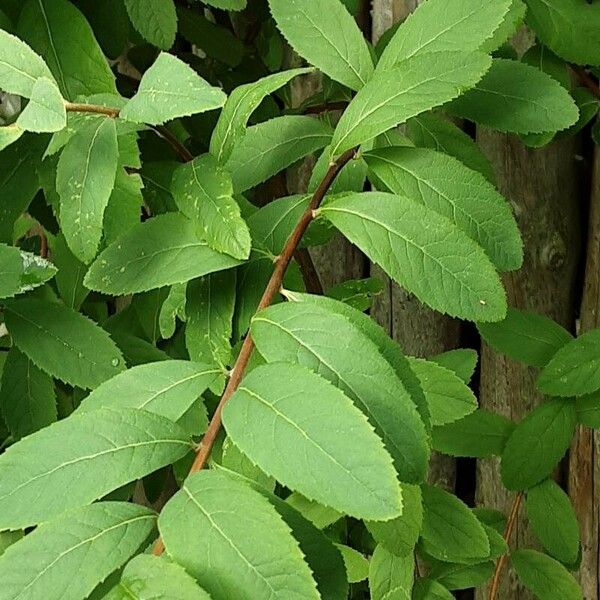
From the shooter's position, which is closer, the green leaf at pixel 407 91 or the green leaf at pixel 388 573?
the green leaf at pixel 407 91

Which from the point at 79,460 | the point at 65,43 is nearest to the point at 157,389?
the point at 79,460

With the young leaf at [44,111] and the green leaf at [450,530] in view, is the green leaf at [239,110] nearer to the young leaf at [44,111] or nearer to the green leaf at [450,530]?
the young leaf at [44,111]

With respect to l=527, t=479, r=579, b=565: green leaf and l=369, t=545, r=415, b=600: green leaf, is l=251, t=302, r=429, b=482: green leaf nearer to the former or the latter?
l=369, t=545, r=415, b=600: green leaf

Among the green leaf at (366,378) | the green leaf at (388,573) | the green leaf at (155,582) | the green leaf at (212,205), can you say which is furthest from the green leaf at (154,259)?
the green leaf at (388,573)

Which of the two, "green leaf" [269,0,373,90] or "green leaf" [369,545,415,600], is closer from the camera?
"green leaf" [269,0,373,90]

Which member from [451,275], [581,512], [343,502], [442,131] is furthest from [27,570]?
[581,512]

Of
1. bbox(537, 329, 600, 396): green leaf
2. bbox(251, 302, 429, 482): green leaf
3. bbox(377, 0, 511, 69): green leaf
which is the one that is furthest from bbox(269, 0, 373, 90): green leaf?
bbox(537, 329, 600, 396): green leaf

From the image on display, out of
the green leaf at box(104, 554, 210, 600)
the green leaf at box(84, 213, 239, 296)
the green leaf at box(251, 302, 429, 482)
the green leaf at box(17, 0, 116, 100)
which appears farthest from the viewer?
the green leaf at box(17, 0, 116, 100)
